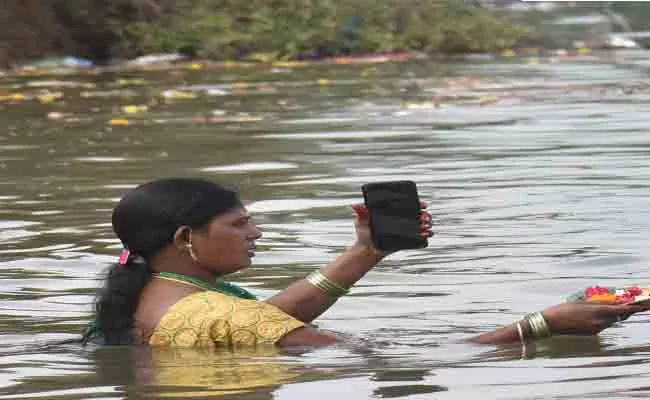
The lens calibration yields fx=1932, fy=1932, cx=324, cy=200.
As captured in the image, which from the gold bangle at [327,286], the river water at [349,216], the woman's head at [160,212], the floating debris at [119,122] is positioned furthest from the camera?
the floating debris at [119,122]

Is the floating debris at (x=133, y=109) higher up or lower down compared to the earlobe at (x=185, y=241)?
higher up

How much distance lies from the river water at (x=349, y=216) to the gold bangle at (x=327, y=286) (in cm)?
19

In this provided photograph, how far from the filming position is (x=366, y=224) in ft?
19.5

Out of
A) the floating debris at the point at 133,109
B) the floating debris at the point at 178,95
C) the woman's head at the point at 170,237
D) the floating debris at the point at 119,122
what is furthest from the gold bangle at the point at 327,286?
the floating debris at the point at 178,95

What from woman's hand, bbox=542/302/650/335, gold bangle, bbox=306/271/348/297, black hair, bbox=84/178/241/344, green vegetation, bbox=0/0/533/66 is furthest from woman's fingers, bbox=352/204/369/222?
green vegetation, bbox=0/0/533/66

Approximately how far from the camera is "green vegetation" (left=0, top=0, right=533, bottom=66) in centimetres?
2750

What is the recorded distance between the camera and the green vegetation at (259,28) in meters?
27.5

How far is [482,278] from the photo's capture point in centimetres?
793

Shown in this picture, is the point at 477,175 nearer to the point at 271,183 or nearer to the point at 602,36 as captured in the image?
the point at 271,183

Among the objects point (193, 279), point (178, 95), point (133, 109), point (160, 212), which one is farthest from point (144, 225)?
point (178, 95)

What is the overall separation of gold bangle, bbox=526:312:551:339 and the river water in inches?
2.4

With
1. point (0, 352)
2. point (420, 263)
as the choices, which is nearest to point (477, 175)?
point (420, 263)

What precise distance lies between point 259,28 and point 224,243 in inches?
882

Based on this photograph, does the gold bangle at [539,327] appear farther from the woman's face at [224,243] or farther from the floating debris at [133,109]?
the floating debris at [133,109]
